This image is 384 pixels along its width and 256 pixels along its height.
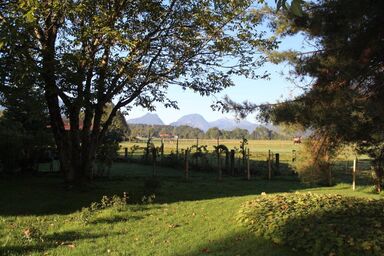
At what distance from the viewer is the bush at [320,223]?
7227 mm

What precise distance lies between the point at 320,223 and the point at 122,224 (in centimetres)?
388

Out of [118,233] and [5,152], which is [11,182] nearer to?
[5,152]

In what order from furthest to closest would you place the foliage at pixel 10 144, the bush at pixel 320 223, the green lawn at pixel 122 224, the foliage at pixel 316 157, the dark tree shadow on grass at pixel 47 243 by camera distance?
the foliage at pixel 10 144 < the foliage at pixel 316 157 < the green lawn at pixel 122 224 < the dark tree shadow on grass at pixel 47 243 < the bush at pixel 320 223

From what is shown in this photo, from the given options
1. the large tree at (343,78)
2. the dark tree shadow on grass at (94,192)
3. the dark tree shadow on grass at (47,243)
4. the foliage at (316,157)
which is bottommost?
the dark tree shadow on grass at (47,243)

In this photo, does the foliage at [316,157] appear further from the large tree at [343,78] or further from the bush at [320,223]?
the bush at [320,223]

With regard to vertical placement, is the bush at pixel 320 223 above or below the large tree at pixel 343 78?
below

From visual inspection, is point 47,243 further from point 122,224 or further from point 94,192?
point 94,192

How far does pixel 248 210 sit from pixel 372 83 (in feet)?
12.0

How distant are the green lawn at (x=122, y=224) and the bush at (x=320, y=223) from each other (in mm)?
281

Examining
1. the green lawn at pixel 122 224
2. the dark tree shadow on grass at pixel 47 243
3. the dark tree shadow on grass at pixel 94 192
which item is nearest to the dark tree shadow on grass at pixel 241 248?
the green lawn at pixel 122 224

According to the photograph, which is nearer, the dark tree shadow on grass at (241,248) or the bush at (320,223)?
the bush at (320,223)

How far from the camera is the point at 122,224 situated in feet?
32.3

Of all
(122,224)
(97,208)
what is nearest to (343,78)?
(122,224)

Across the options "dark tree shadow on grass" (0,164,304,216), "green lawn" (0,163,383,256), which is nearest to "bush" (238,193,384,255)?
"green lawn" (0,163,383,256)
